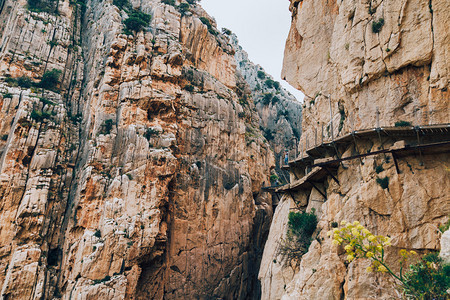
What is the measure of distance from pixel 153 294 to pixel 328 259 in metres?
21.9

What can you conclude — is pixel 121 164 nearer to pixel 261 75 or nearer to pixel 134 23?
pixel 134 23

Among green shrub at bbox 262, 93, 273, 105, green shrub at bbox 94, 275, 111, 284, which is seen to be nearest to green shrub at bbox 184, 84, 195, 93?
green shrub at bbox 94, 275, 111, 284

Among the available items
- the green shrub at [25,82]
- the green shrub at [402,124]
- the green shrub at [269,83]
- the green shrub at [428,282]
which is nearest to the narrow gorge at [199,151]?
the green shrub at [402,124]

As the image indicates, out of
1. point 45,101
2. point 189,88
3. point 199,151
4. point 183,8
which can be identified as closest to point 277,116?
point 189,88

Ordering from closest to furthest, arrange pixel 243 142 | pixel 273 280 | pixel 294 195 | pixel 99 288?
pixel 273 280
pixel 294 195
pixel 99 288
pixel 243 142

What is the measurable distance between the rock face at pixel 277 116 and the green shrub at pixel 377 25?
3443 centimetres

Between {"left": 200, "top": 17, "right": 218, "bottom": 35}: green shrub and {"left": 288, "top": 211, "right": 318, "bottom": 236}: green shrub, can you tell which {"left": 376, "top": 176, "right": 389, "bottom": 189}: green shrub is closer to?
{"left": 288, "top": 211, "right": 318, "bottom": 236}: green shrub

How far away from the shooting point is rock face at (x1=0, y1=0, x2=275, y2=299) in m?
29.3

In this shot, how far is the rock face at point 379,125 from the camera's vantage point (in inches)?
526

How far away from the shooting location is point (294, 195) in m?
23.1

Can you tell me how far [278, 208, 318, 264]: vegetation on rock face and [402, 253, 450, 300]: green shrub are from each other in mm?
9943

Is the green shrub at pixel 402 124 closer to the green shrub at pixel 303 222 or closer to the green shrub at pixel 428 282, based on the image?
the green shrub at pixel 428 282

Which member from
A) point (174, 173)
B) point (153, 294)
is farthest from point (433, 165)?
point (153, 294)

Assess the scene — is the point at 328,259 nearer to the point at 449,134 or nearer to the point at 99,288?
the point at 449,134
